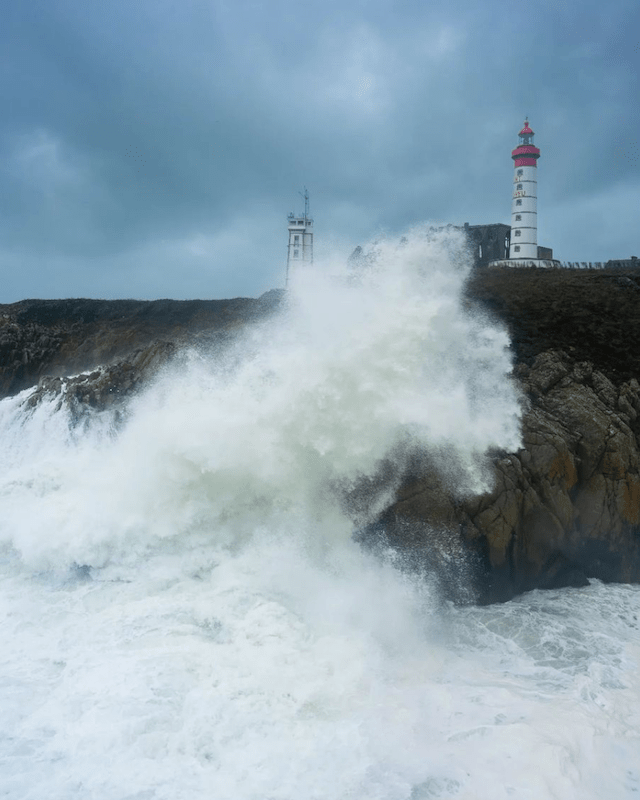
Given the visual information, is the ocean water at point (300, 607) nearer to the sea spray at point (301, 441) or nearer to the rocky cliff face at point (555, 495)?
the sea spray at point (301, 441)

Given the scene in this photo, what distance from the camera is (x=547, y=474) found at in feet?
33.7

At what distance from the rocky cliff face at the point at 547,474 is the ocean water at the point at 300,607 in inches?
16.0

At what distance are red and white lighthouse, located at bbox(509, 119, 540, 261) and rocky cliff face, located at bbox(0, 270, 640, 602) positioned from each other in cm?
1384

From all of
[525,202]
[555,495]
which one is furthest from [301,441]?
[525,202]

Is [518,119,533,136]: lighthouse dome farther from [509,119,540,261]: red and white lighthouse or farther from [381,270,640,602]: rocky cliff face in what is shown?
[381,270,640,602]: rocky cliff face

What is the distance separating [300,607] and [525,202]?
89.9 feet

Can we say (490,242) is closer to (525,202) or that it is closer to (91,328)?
(525,202)

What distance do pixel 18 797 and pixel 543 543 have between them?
7926 millimetres

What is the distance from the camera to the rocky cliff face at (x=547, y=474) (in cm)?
949

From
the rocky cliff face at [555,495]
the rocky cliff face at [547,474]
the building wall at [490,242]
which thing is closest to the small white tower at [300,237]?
the building wall at [490,242]

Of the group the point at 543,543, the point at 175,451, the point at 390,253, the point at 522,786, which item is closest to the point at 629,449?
the point at 543,543

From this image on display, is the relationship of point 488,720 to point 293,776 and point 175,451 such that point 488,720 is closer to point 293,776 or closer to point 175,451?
point 293,776

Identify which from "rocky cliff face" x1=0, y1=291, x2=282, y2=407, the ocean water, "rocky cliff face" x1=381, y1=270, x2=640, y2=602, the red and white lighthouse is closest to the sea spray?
the ocean water

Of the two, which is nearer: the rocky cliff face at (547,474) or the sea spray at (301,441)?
the rocky cliff face at (547,474)
